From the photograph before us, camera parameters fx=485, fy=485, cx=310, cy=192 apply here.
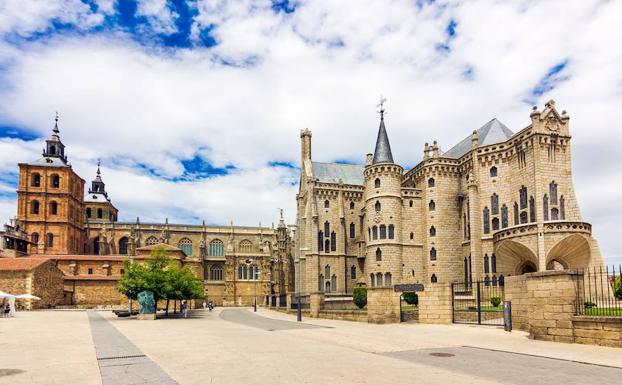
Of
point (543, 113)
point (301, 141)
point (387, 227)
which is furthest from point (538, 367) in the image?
point (301, 141)

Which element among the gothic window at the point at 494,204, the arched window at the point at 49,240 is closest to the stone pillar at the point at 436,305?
the gothic window at the point at 494,204

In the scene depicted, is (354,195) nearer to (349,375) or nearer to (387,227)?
(387,227)

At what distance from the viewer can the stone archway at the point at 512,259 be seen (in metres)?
39.6

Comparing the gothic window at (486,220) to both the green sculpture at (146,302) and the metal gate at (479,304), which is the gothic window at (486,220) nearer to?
the metal gate at (479,304)

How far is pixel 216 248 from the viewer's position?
8088 cm

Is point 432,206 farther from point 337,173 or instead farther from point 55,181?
point 55,181

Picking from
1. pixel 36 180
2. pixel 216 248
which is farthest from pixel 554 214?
pixel 36 180

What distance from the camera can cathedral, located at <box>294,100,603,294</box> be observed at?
40000 millimetres

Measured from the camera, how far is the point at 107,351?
14.3m

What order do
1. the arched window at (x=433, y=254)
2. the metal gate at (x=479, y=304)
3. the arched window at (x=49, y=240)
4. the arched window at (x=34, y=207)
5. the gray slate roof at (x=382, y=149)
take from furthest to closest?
1. the arched window at (x=34, y=207)
2. the arched window at (x=49, y=240)
3. the gray slate roof at (x=382, y=149)
4. the arched window at (x=433, y=254)
5. the metal gate at (x=479, y=304)

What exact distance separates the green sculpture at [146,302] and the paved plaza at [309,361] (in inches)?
619

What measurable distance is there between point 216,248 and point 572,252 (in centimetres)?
5649

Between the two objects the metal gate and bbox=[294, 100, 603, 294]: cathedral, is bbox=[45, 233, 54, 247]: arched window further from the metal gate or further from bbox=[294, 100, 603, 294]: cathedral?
the metal gate

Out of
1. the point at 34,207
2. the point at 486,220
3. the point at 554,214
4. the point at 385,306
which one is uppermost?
the point at 34,207
